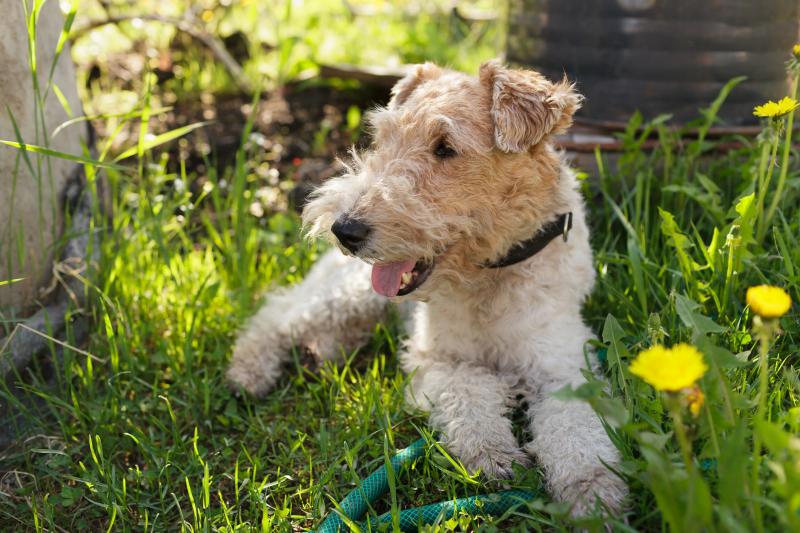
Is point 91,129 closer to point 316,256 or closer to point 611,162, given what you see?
point 316,256

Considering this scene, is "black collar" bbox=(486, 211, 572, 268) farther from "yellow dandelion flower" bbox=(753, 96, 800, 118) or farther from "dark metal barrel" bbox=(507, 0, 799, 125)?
"dark metal barrel" bbox=(507, 0, 799, 125)

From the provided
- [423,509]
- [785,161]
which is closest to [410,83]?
[785,161]

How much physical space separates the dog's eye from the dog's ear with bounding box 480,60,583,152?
0.18m

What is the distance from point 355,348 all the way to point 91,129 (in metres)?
1.85

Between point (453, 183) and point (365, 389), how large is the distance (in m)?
0.99

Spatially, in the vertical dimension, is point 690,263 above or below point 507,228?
below

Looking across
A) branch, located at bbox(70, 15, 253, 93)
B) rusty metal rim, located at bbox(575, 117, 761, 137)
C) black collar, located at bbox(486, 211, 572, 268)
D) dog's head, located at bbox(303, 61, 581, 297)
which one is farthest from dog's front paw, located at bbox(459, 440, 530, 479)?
branch, located at bbox(70, 15, 253, 93)

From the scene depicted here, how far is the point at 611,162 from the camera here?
430 centimetres

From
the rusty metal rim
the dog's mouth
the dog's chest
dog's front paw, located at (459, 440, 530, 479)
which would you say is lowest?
dog's front paw, located at (459, 440, 530, 479)

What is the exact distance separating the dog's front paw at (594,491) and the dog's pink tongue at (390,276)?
966mm

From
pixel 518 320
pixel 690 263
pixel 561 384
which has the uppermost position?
pixel 690 263

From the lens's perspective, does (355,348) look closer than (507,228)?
No

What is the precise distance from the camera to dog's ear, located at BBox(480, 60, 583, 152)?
2.80 m

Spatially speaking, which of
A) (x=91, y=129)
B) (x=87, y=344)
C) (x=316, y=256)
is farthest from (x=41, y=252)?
(x=316, y=256)
